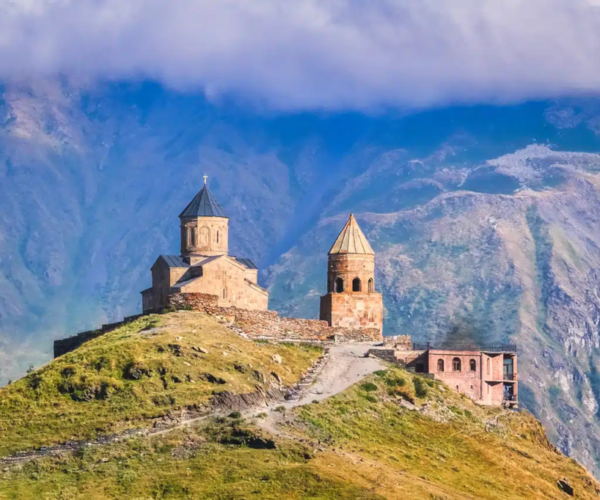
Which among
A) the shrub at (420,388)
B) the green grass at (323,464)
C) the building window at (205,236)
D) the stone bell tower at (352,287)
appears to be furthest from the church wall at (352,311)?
the green grass at (323,464)

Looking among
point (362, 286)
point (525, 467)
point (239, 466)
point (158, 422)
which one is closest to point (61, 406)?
point (158, 422)

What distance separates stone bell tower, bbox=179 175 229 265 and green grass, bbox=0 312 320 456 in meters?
19.7

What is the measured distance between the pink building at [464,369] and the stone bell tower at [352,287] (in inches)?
214

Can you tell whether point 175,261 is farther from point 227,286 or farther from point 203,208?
point 227,286

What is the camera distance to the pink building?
8256cm

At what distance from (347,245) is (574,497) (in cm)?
2530

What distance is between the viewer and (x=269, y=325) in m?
82.6

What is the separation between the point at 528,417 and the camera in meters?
83.6

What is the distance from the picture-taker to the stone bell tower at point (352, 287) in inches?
3487

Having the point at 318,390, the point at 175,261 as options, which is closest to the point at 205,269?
the point at 175,261

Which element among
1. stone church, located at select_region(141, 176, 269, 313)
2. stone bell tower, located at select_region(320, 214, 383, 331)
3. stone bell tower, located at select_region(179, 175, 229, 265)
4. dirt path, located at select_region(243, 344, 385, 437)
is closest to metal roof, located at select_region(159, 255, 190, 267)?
stone church, located at select_region(141, 176, 269, 313)

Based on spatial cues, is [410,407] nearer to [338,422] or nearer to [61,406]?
[338,422]

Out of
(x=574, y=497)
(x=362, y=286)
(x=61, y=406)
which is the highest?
(x=362, y=286)

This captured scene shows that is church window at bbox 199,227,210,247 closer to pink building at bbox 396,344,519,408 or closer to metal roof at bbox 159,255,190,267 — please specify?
metal roof at bbox 159,255,190,267
